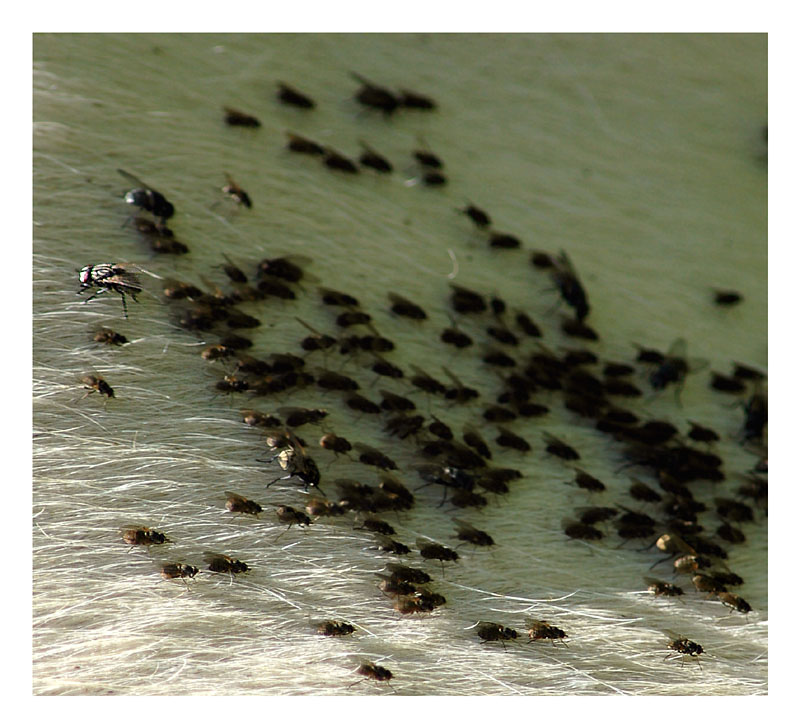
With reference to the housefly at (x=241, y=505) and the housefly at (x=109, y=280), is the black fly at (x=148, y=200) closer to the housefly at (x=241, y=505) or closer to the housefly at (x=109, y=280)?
the housefly at (x=109, y=280)

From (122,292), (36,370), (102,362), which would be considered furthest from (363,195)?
(36,370)

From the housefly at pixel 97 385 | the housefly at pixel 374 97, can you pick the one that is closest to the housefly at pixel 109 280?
the housefly at pixel 97 385

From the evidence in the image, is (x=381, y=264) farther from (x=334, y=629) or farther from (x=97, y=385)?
(x=334, y=629)

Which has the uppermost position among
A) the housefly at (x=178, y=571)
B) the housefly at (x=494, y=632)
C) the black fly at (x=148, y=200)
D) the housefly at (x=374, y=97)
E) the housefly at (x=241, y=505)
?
the housefly at (x=374, y=97)

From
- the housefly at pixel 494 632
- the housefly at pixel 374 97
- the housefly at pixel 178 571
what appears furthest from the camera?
the housefly at pixel 374 97

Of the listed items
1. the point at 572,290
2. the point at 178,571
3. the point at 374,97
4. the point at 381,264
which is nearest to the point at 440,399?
the point at 381,264
